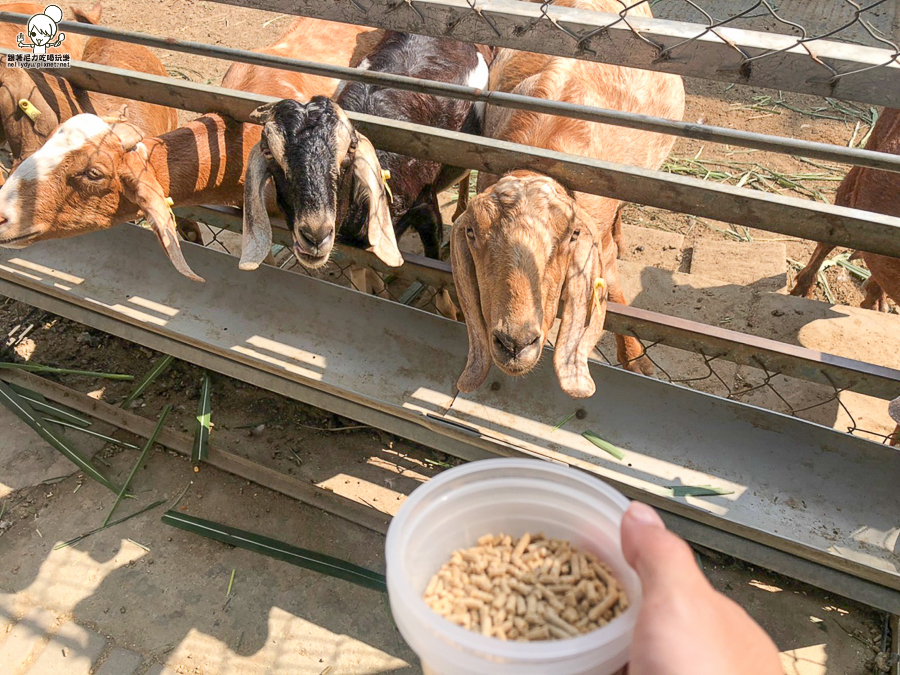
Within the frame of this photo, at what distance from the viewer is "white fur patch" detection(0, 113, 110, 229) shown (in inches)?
106

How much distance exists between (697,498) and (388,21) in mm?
2006

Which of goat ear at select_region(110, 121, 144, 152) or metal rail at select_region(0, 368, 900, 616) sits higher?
goat ear at select_region(110, 121, 144, 152)

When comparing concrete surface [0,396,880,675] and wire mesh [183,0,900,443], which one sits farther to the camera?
concrete surface [0,396,880,675]

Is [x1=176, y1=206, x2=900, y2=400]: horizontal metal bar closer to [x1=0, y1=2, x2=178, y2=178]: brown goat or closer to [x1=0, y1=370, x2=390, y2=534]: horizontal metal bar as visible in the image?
[x1=0, y1=370, x2=390, y2=534]: horizontal metal bar

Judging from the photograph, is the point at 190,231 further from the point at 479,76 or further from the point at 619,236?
the point at 619,236

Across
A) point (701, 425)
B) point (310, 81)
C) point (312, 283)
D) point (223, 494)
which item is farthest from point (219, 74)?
point (701, 425)

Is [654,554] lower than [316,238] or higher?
higher

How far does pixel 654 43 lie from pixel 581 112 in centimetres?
35

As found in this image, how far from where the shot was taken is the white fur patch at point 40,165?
2.70m

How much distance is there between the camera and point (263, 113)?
2631mm

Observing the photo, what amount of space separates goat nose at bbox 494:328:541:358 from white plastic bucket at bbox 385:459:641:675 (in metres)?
0.59

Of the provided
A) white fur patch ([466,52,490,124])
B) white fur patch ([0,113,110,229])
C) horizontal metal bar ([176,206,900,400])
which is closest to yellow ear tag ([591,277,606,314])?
horizontal metal bar ([176,206,900,400])

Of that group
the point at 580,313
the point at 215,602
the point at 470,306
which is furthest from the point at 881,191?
the point at 215,602

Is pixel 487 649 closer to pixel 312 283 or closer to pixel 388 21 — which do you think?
pixel 388 21
